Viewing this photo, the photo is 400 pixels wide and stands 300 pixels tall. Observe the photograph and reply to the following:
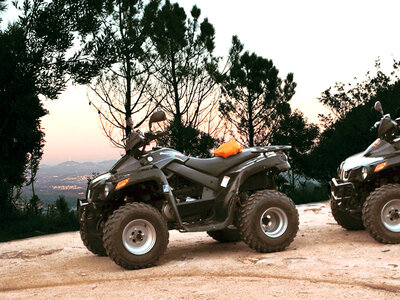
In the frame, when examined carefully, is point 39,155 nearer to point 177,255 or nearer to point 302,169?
point 177,255

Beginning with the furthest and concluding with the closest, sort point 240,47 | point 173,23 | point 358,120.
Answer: point 358,120
point 240,47
point 173,23

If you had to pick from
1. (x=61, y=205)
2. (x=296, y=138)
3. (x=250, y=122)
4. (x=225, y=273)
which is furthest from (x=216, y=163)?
(x=296, y=138)

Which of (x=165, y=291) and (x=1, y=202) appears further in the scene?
(x=1, y=202)

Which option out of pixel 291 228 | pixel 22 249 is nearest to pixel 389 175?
pixel 291 228

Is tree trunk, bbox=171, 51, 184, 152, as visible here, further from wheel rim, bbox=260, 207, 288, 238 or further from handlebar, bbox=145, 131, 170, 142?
handlebar, bbox=145, 131, 170, 142

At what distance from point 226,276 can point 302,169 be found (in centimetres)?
3045

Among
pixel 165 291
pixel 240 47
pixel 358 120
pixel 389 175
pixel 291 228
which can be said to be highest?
pixel 240 47

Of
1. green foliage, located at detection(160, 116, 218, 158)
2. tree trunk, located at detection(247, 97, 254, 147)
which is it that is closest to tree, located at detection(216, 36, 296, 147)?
tree trunk, located at detection(247, 97, 254, 147)

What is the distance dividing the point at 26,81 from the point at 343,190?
11.7 meters

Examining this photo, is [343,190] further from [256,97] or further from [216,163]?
[256,97]

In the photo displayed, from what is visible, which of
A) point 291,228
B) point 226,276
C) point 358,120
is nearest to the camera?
point 226,276

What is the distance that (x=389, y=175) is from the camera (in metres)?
8.57

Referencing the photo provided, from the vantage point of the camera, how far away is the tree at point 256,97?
32906 millimetres

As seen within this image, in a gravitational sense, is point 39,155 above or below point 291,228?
above
